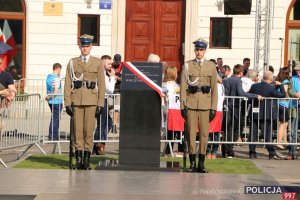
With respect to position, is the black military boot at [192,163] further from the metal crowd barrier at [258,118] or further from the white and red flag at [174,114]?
the metal crowd barrier at [258,118]

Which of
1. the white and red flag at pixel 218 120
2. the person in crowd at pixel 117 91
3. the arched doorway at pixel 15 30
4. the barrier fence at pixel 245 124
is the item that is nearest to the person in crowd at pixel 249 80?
the barrier fence at pixel 245 124

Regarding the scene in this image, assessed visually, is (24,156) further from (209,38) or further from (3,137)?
(209,38)

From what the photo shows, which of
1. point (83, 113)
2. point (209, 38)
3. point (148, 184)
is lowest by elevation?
point (148, 184)

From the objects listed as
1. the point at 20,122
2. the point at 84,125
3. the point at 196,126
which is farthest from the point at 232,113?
the point at 20,122

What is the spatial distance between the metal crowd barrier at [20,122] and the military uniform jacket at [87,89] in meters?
1.38

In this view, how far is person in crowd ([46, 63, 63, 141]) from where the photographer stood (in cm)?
1591

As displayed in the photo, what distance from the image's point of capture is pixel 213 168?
45.5 feet

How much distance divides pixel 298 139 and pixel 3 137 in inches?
246

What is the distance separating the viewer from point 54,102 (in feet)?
53.9

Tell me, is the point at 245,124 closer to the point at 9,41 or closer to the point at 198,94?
the point at 198,94

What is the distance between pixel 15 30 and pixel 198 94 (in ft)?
42.9

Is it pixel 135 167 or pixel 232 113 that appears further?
pixel 232 113

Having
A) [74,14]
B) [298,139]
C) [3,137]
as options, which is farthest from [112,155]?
[74,14]

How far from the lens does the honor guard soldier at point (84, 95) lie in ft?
42.4
